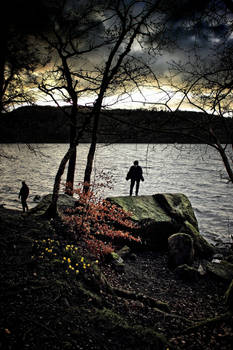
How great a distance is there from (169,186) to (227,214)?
13.6 meters

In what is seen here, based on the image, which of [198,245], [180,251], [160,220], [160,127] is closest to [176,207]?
[160,220]

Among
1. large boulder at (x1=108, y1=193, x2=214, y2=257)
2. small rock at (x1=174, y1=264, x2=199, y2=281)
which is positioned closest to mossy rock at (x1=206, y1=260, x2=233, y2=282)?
small rock at (x1=174, y1=264, x2=199, y2=281)

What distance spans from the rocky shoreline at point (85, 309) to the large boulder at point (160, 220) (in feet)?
9.38

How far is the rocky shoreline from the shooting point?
3199 millimetres

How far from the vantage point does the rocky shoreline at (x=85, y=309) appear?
3199mm

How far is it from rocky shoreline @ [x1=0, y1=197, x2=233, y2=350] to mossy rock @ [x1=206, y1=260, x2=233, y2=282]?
78 cm

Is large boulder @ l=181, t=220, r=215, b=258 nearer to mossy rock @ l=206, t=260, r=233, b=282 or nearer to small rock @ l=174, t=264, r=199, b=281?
mossy rock @ l=206, t=260, r=233, b=282

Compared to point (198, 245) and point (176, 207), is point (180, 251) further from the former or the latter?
point (176, 207)

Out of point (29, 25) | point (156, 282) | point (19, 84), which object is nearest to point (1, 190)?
point (19, 84)

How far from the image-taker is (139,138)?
10.9ft

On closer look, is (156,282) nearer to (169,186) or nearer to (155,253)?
(155,253)

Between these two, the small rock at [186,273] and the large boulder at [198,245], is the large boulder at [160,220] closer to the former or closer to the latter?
the large boulder at [198,245]

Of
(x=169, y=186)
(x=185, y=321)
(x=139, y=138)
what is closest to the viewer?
(x=139, y=138)

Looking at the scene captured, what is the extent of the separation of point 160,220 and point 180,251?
1854mm
